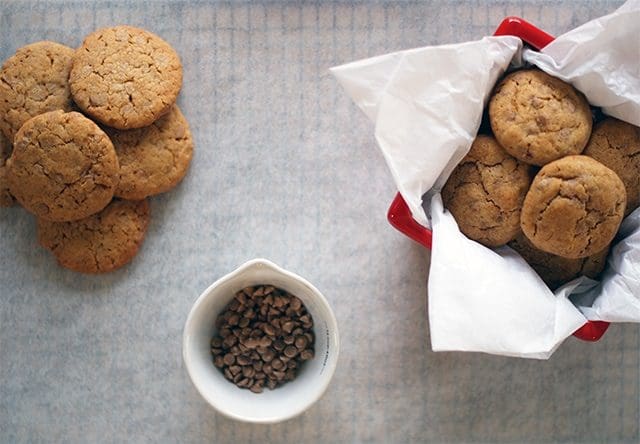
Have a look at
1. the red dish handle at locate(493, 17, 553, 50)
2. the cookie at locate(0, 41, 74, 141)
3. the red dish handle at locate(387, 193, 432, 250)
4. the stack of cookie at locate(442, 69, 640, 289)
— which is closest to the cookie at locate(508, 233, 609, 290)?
the stack of cookie at locate(442, 69, 640, 289)

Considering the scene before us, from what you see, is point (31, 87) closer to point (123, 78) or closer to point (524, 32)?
point (123, 78)

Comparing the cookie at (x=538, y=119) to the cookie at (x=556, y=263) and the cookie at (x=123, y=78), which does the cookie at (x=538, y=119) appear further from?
the cookie at (x=123, y=78)

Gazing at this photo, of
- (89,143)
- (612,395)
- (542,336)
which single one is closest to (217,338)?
(89,143)

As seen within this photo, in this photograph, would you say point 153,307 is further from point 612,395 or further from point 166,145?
point 612,395

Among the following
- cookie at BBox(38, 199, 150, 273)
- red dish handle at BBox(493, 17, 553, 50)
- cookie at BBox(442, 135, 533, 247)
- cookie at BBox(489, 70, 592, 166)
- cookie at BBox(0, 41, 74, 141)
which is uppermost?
red dish handle at BBox(493, 17, 553, 50)

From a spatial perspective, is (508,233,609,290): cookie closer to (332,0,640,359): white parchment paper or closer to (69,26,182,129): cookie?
(332,0,640,359): white parchment paper

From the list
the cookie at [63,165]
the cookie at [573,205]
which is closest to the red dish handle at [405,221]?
the cookie at [573,205]
